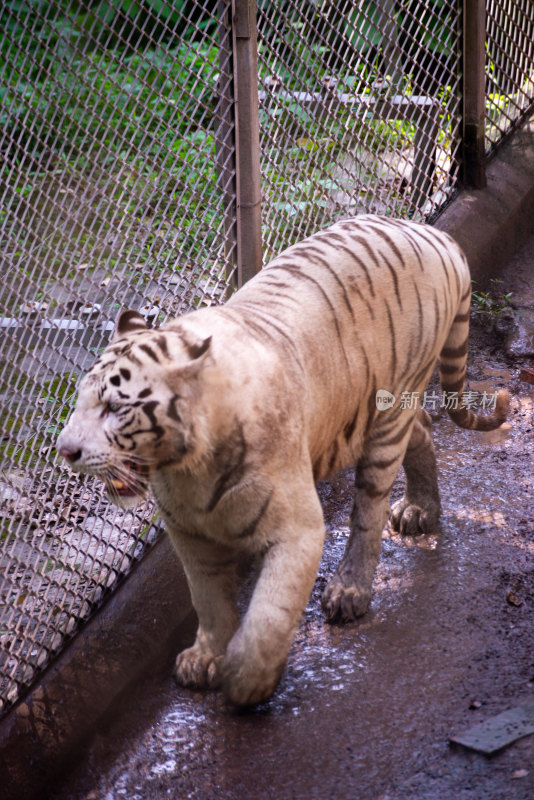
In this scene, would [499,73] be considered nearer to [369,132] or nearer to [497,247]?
[497,247]

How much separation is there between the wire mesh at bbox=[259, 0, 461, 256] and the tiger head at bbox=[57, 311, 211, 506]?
5.49 ft

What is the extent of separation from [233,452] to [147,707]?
104 centimetres

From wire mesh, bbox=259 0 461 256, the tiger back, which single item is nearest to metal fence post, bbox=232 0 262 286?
wire mesh, bbox=259 0 461 256

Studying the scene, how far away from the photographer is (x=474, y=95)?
5.30 m

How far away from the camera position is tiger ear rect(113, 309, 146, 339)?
260 cm

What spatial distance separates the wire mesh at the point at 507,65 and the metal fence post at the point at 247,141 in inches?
95.4

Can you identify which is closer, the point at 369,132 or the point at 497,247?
the point at 369,132

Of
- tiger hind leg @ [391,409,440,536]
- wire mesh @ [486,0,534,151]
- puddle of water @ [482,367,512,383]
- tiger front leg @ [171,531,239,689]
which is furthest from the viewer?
wire mesh @ [486,0,534,151]

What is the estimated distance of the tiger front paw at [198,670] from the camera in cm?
301

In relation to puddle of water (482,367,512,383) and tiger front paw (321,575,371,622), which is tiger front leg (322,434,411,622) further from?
puddle of water (482,367,512,383)

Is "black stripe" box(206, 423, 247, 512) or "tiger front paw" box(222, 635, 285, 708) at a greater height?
"black stripe" box(206, 423, 247, 512)

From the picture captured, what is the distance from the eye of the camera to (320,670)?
304 centimetres

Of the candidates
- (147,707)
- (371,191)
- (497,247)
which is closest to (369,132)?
(371,191)

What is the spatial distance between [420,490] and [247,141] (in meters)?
1.56
